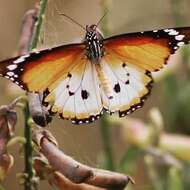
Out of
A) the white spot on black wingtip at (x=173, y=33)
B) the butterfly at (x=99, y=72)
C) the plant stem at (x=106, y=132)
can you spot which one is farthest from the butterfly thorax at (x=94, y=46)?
the plant stem at (x=106, y=132)

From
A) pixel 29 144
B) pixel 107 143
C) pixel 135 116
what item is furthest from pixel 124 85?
pixel 135 116

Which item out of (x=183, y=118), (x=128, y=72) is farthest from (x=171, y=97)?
(x=128, y=72)

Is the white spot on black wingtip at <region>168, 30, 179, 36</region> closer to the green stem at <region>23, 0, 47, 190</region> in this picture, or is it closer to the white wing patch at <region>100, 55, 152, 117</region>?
the white wing patch at <region>100, 55, 152, 117</region>

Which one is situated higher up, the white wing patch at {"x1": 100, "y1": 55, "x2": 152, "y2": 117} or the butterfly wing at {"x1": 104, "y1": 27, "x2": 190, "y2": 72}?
the butterfly wing at {"x1": 104, "y1": 27, "x2": 190, "y2": 72}

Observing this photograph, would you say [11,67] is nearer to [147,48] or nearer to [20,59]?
[20,59]

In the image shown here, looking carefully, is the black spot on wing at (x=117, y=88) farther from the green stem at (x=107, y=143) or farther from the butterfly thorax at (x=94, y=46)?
the green stem at (x=107, y=143)

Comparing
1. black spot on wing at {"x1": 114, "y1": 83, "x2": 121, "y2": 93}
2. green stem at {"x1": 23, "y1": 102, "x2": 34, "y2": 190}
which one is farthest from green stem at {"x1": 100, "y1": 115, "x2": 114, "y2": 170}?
green stem at {"x1": 23, "y1": 102, "x2": 34, "y2": 190}
